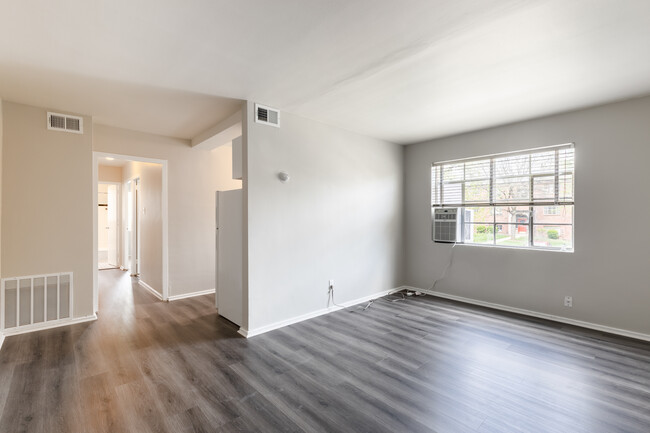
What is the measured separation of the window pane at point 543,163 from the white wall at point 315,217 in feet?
6.62

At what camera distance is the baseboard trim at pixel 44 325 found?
10.6 ft

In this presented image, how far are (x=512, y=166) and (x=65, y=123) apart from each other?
19.5 ft

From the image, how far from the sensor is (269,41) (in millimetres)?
2160

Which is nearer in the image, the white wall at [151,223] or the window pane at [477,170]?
the window pane at [477,170]

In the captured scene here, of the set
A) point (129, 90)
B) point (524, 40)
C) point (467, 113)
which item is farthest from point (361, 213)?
point (129, 90)

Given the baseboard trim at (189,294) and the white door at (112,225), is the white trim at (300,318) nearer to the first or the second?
the baseboard trim at (189,294)

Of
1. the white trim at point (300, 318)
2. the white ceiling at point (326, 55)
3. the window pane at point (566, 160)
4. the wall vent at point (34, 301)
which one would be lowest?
the white trim at point (300, 318)

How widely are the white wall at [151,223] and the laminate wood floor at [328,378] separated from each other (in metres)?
1.33

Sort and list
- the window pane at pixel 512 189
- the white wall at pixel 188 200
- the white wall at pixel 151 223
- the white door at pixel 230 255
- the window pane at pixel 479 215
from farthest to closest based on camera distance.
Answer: the white wall at pixel 151 223 < the white wall at pixel 188 200 < the window pane at pixel 479 215 < the window pane at pixel 512 189 < the white door at pixel 230 255


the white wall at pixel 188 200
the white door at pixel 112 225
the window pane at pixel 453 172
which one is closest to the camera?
the white wall at pixel 188 200

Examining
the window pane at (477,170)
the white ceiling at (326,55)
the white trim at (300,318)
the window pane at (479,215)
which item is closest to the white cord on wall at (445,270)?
the window pane at (479,215)

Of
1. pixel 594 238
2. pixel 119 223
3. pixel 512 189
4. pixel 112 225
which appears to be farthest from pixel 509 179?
pixel 112 225

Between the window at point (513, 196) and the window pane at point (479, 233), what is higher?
the window at point (513, 196)

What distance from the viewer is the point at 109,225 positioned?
8164 mm
